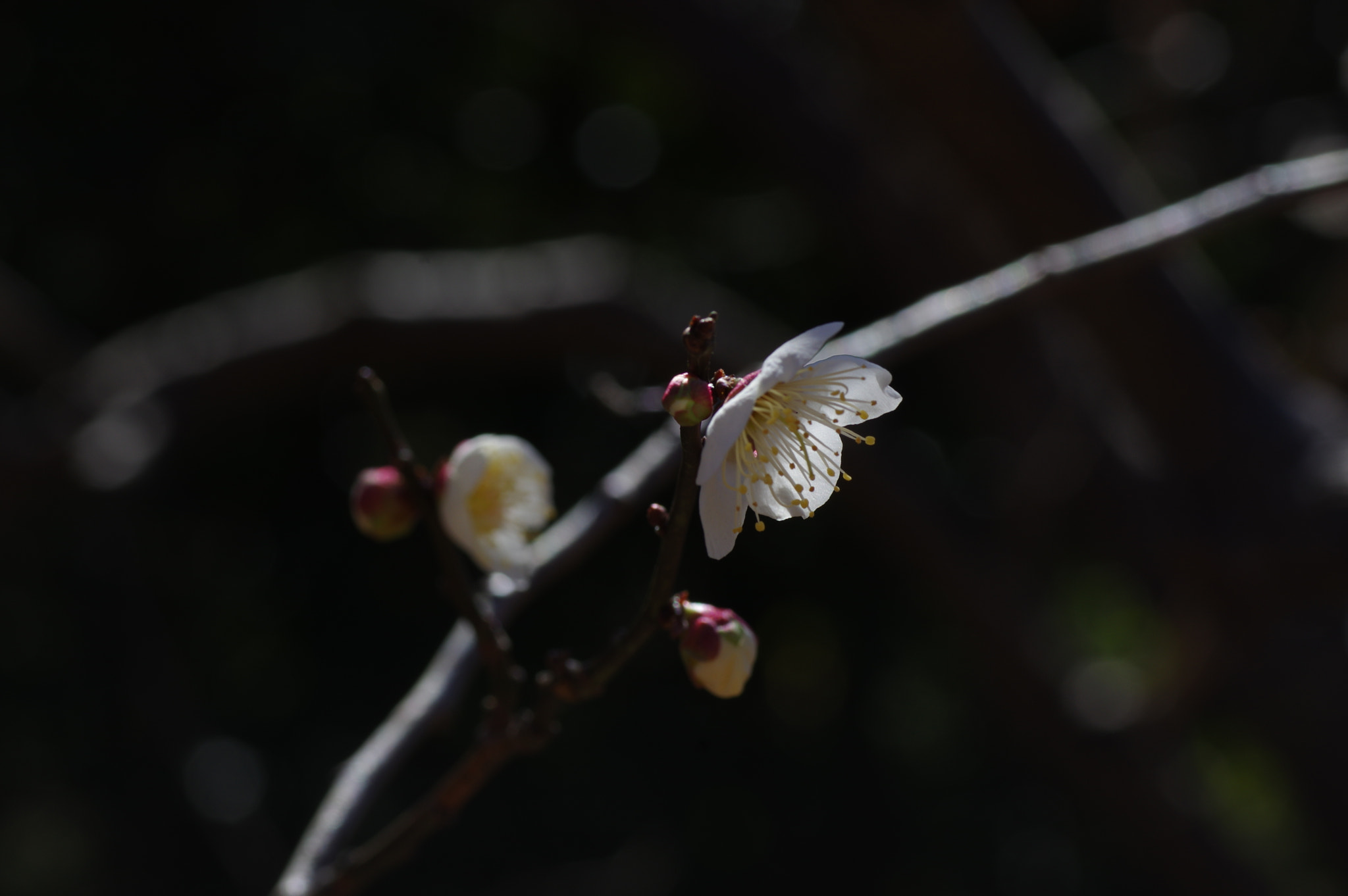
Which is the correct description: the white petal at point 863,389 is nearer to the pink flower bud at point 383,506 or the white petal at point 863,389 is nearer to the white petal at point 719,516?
the white petal at point 719,516

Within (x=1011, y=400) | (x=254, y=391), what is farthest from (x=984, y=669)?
(x=254, y=391)

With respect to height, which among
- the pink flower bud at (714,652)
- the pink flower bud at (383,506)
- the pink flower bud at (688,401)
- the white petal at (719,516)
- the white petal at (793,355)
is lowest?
the pink flower bud at (714,652)

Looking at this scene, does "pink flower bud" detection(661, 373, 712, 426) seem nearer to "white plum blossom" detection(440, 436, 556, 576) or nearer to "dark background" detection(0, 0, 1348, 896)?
"white plum blossom" detection(440, 436, 556, 576)

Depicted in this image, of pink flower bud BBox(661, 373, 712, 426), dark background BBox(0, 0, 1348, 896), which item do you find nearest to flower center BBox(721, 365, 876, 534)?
pink flower bud BBox(661, 373, 712, 426)

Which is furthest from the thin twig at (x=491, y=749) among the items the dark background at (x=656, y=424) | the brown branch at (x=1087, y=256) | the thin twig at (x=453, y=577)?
the dark background at (x=656, y=424)

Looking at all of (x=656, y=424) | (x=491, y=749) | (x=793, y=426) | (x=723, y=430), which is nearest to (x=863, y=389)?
(x=793, y=426)

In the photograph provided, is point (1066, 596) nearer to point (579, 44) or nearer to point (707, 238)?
point (707, 238)
